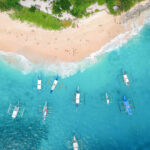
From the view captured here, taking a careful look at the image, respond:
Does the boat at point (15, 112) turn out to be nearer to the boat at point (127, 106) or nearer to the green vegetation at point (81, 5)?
the green vegetation at point (81, 5)

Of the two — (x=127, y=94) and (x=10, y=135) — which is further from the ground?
(x=127, y=94)

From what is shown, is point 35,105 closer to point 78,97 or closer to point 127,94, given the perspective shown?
point 78,97

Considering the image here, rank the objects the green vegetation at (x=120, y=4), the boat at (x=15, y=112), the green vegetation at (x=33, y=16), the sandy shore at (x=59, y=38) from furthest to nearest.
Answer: the boat at (x=15, y=112) < the sandy shore at (x=59, y=38) < the green vegetation at (x=120, y=4) < the green vegetation at (x=33, y=16)

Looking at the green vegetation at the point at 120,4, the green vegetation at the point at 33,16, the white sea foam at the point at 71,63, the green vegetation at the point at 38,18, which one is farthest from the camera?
the white sea foam at the point at 71,63

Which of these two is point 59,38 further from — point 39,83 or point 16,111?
point 16,111

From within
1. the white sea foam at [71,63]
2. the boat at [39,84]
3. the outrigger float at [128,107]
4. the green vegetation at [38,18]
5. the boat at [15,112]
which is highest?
the green vegetation at [38,18]

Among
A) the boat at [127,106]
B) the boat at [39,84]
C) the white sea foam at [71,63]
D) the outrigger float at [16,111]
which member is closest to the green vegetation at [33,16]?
the white sea foam at [71,63]

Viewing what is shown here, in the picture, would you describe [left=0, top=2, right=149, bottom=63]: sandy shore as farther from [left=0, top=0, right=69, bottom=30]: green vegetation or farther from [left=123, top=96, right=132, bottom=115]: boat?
[left=123, top=96, right=132, bottom=115]: boat

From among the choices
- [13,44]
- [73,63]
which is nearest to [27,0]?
→ [13,44]
